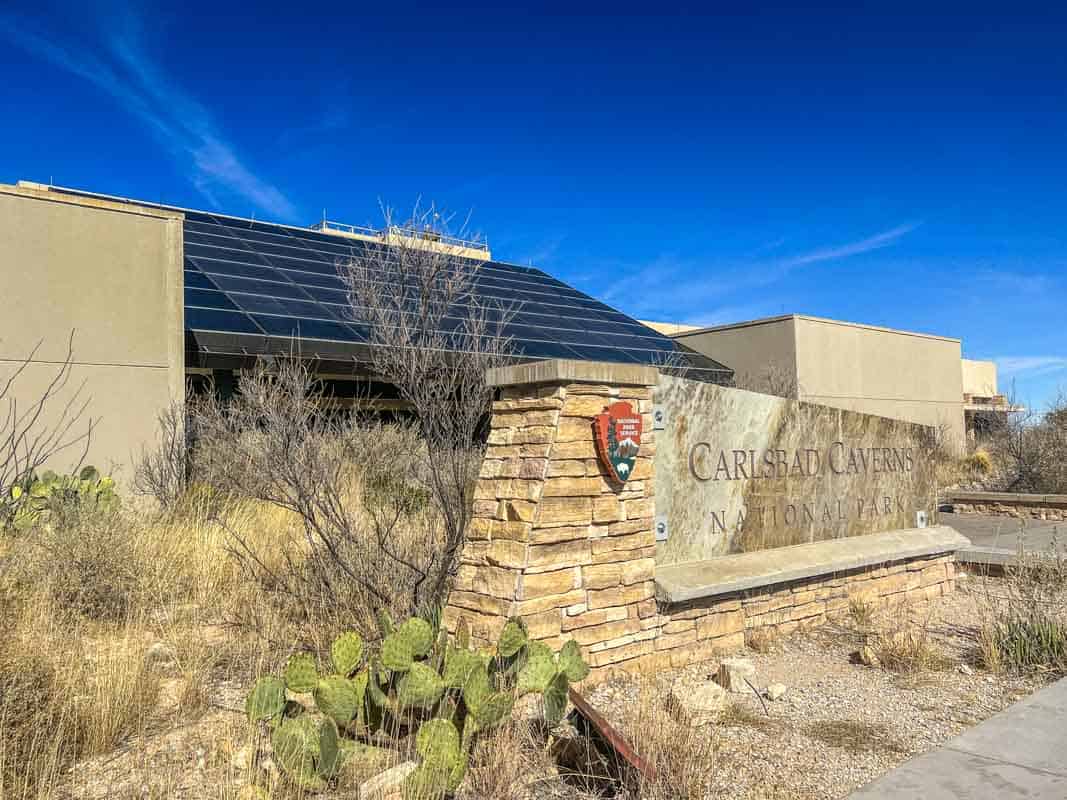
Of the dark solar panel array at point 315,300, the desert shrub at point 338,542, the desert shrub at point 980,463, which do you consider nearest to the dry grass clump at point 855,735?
the desert shrub at point 338,542

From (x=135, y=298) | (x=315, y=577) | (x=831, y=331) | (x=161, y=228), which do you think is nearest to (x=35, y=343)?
(x=135, y=298)

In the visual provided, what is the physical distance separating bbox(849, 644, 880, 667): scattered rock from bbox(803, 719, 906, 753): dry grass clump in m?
1.43

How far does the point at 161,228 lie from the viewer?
1215 cm

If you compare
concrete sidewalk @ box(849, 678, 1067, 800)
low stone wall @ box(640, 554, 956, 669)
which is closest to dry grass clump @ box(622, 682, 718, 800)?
concrete sidewalk @ box(849, 678, 1067, 800)

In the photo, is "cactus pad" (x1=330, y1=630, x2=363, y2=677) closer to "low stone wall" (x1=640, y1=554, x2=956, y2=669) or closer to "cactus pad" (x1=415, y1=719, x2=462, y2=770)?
"cactus pad" (x1=415, y1=719, x2=462, y2=770)

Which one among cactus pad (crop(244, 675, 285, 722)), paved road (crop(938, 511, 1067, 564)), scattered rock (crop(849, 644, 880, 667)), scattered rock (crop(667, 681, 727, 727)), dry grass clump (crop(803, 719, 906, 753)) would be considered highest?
cactus pad (crop(244, 675, 285, 722))

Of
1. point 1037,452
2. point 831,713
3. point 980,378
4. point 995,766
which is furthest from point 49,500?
point 980,378

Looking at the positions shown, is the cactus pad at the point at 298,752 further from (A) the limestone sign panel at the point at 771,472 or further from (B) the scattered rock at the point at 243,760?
(A) the limestone sign panel at the point at 771,472

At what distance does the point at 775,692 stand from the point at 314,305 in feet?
43.3

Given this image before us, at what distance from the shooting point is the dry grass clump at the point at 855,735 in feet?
15.7

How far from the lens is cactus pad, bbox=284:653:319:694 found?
4414 millimetres

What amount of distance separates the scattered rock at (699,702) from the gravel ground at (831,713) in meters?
0.08

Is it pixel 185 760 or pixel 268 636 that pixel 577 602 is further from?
pixel 185 760

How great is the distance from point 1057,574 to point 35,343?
1189cm
